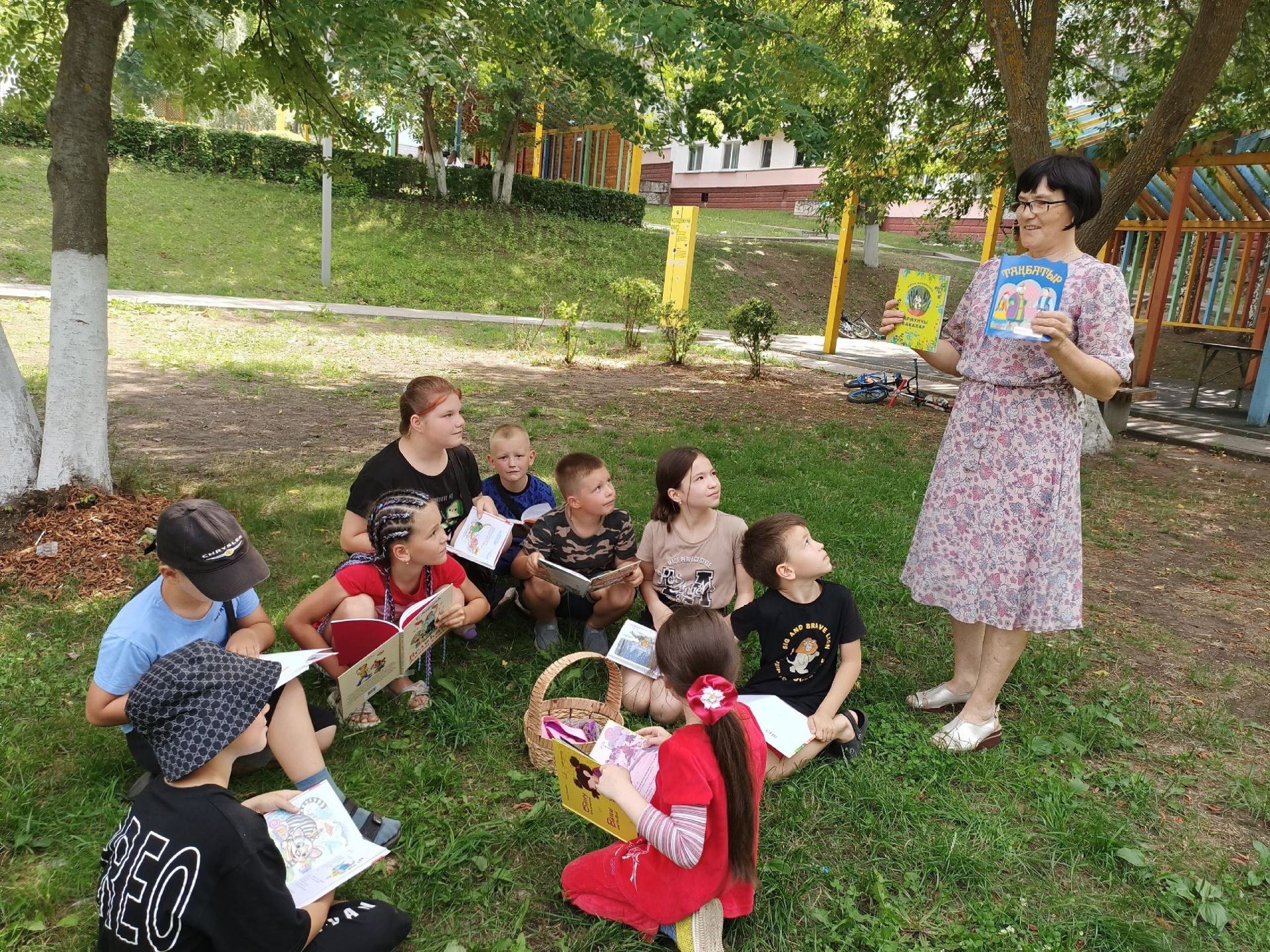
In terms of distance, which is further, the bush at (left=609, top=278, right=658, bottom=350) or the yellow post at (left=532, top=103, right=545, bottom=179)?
the yellow post at (left=532, top=103, right=545, bottom=179)

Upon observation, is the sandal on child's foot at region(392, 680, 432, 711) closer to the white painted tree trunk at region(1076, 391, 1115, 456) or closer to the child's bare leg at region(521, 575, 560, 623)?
the child's bare leg at region(521, 575, 560, 623)

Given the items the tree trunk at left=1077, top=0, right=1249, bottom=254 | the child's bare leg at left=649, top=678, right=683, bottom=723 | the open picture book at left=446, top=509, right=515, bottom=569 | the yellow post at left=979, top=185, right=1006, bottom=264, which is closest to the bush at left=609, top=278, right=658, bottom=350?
the yellow post at left=979, top=185, right=1006, bottom=264

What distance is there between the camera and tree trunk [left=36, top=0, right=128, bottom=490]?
4555 millimetres

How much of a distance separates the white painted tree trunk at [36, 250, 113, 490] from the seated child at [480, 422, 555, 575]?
2.41 metres

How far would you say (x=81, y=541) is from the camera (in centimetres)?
447

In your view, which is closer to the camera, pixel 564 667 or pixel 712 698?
pixel 712 698

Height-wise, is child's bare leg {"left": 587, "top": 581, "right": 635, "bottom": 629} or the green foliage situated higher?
the green foliage

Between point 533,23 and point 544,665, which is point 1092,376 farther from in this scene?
point 533,23

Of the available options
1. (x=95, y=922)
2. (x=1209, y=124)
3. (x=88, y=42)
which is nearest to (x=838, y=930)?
(x=95, y=922)

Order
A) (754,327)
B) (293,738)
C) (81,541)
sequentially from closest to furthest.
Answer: (293,738), (81,541), (754,327)

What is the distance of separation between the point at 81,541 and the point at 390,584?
2209mm

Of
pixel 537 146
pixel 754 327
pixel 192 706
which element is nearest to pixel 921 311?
pixel 192 706

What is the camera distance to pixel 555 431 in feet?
25.5

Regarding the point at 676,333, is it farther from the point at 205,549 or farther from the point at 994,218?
the point at 205,549
